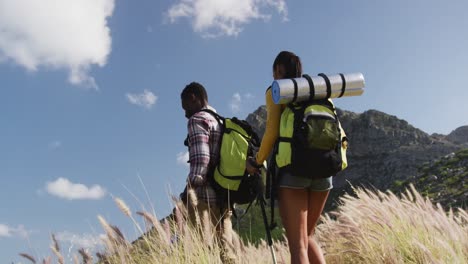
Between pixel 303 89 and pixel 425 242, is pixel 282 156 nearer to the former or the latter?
pixel 303 89

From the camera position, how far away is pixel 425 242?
471cm

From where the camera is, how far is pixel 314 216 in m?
3.73

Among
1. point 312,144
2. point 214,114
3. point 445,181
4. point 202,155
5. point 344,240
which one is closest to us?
point 312,144

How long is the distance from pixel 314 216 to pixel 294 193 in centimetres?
38

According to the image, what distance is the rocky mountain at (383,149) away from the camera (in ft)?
256

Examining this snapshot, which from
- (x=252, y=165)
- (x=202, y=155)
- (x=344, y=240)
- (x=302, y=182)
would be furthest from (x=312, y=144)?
(x=344, y=240)

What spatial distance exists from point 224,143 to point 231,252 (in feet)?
3.31

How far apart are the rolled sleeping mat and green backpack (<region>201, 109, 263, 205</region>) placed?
899mm

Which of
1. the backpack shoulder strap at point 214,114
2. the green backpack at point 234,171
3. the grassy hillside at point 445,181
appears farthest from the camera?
the grassy hillside at point 445,181

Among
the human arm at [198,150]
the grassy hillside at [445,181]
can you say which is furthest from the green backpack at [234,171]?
the grassy hillside at [445,181]

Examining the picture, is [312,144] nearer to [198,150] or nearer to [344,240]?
[198,150]

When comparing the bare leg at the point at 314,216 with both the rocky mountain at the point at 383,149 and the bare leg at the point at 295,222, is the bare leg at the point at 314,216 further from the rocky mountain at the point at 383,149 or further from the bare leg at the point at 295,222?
the rocky mountain at the point at 383,149

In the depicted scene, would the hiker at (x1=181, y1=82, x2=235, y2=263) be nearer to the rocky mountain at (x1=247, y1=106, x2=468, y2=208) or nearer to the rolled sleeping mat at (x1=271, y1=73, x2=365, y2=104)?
the rolled sleeping mat at (x1=271, y1=73, x2=365, y2=104)

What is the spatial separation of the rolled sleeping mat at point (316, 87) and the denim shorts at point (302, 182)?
58 cm
